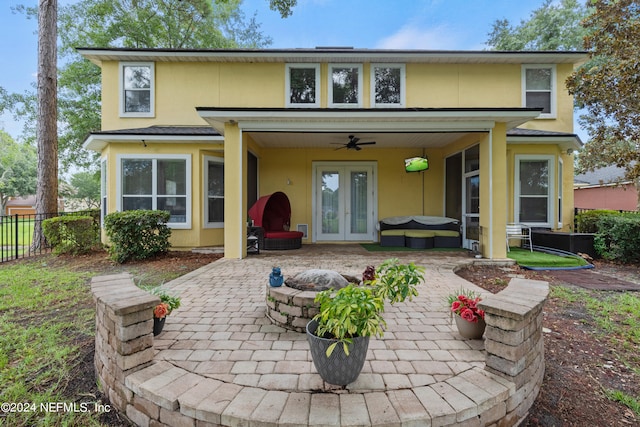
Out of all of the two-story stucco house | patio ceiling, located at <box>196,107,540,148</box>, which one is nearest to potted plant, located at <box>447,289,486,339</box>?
patio ceiling, located at <box>196,107,540,148</box>

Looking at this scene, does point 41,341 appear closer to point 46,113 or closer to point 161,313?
point 161,313

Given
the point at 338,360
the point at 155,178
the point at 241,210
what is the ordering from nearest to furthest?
the point at 338,360
the point at 241,210
the point at 155,178

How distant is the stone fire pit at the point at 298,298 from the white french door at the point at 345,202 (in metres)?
6.19

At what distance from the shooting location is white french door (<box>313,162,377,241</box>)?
933 cm

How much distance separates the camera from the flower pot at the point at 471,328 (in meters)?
2.52

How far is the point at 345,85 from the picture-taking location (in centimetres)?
891

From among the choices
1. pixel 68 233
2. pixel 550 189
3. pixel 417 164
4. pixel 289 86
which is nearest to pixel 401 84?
pixel 417 164

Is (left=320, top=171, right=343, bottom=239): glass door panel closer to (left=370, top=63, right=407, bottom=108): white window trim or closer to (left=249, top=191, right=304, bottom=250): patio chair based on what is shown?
(left=249, top=191, right=304, bottom=250): patio chair

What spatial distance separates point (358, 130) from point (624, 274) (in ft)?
20.2

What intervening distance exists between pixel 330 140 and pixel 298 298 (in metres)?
6.22

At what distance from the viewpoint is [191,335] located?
268 centimetres

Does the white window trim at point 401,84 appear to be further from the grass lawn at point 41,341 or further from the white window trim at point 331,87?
the grass lawn at point 41,341

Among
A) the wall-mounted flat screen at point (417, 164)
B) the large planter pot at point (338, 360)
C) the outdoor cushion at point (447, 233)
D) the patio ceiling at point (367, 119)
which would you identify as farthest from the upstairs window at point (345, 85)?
the large planter pot at point (338, 360)

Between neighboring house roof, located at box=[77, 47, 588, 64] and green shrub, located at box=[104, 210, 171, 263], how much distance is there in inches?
203
